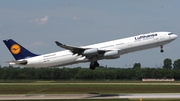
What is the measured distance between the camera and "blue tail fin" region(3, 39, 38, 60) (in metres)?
69.6

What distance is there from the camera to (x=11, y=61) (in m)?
65.1

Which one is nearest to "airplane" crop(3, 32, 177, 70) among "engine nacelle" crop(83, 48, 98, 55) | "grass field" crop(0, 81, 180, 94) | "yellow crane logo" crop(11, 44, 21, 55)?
"engine nacelle" crop(83, 48, 98, 55)

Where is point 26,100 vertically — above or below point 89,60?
below

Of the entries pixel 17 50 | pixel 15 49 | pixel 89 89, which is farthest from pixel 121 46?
pixel 15 49

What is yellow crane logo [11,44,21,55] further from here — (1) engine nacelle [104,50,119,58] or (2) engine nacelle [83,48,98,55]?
(1) engine nacelle [104,50,119,58]

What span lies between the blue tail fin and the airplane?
2073 millimetres

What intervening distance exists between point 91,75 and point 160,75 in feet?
76.5

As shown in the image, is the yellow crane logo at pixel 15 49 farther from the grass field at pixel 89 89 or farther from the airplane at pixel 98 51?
the grass field at pixel 89 89

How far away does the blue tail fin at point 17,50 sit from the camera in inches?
2741

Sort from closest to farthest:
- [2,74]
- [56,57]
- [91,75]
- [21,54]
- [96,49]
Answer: [96,49], [56,57], [21,54], [2,74], [91,75]

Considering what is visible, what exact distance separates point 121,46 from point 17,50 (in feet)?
70.5

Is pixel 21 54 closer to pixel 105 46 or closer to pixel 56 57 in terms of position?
pixel 56 57

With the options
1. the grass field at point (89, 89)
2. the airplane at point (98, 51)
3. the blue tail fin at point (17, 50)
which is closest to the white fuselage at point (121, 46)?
the airplane at point (98, 51)

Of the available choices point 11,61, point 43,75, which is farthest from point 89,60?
point 43,75
